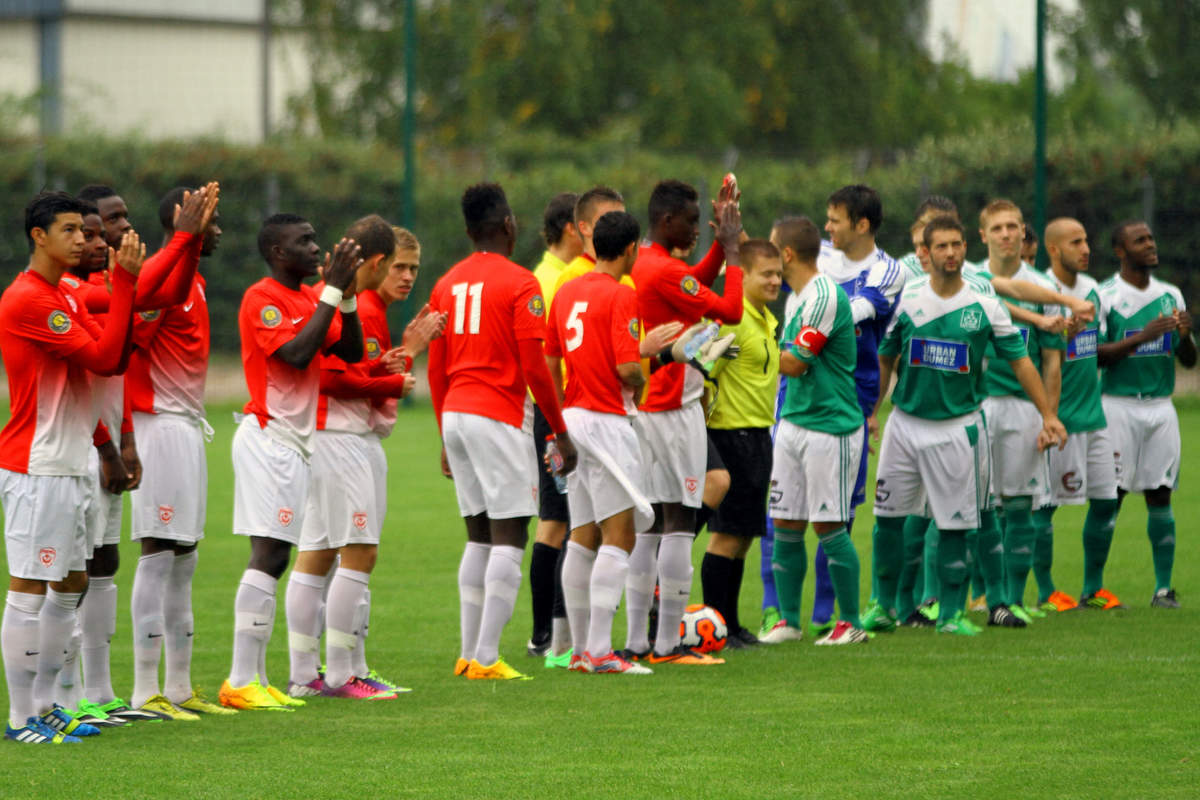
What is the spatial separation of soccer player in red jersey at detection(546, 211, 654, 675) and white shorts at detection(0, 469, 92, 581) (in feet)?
8.37

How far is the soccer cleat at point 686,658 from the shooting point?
881cm

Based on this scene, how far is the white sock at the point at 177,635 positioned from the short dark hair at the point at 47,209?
65.0 inches

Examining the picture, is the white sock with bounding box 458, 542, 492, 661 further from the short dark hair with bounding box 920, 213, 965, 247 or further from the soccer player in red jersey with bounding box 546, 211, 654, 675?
the short dark hair with bounding box 920, 213, 965, 247

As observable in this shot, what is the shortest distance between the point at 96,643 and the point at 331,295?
6.31 feet

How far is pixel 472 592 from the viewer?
28.1 feet

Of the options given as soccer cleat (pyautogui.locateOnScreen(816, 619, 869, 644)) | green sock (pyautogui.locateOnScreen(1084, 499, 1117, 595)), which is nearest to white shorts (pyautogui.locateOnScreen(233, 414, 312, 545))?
soccer cleat (pyautogui.locateOnScreen(816, 619, 869, 644))

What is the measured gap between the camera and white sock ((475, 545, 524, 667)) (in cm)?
833

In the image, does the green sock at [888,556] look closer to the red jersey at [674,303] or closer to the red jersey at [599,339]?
the red jersey at [674,303]

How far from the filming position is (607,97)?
38844mm

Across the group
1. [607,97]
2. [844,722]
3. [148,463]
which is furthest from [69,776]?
[607,97]

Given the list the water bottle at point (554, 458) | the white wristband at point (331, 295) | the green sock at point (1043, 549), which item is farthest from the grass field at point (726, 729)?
the white wristband at point (331, 295)

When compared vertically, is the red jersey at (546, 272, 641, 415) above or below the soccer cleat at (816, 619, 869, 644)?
above

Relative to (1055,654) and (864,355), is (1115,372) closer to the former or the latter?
(864,355)

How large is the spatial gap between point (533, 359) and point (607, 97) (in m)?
31.4
